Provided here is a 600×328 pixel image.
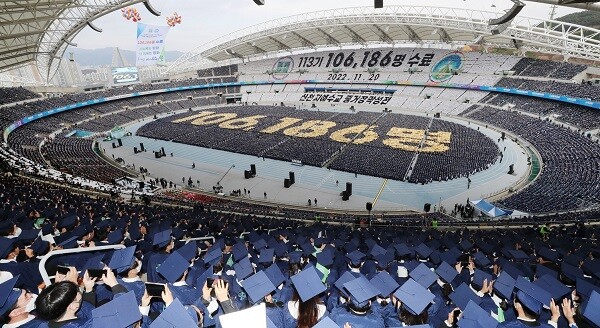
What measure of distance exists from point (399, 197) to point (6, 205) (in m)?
24.4

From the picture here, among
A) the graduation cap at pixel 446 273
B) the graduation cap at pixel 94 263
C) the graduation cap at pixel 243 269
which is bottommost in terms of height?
the graduation cap at pixel 446 273

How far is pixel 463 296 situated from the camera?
704 centimetres

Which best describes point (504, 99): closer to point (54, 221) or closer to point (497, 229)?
point (497, 229)

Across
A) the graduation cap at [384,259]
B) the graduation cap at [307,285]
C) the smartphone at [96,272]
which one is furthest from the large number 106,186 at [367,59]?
the smartphone at [96,272]

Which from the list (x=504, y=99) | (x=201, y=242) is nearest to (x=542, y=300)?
(x=201, y=242)

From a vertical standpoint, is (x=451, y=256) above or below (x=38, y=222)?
below

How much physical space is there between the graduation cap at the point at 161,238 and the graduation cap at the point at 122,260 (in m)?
1.88

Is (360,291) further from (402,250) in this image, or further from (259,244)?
(259,244)

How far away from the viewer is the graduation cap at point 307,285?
20.5 ft

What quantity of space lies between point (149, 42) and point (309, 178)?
7986cm

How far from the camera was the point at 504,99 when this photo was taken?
5088cm

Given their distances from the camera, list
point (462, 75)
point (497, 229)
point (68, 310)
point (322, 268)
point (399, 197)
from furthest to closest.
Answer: point (462, 75), point (399, 197), point (497, 229), point (322, 268), point (68, 310)

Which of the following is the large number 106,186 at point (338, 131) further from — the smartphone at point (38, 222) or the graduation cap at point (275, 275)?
the smartphone at point (38, 222)

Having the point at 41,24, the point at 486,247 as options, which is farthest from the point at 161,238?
the point at 41,24
